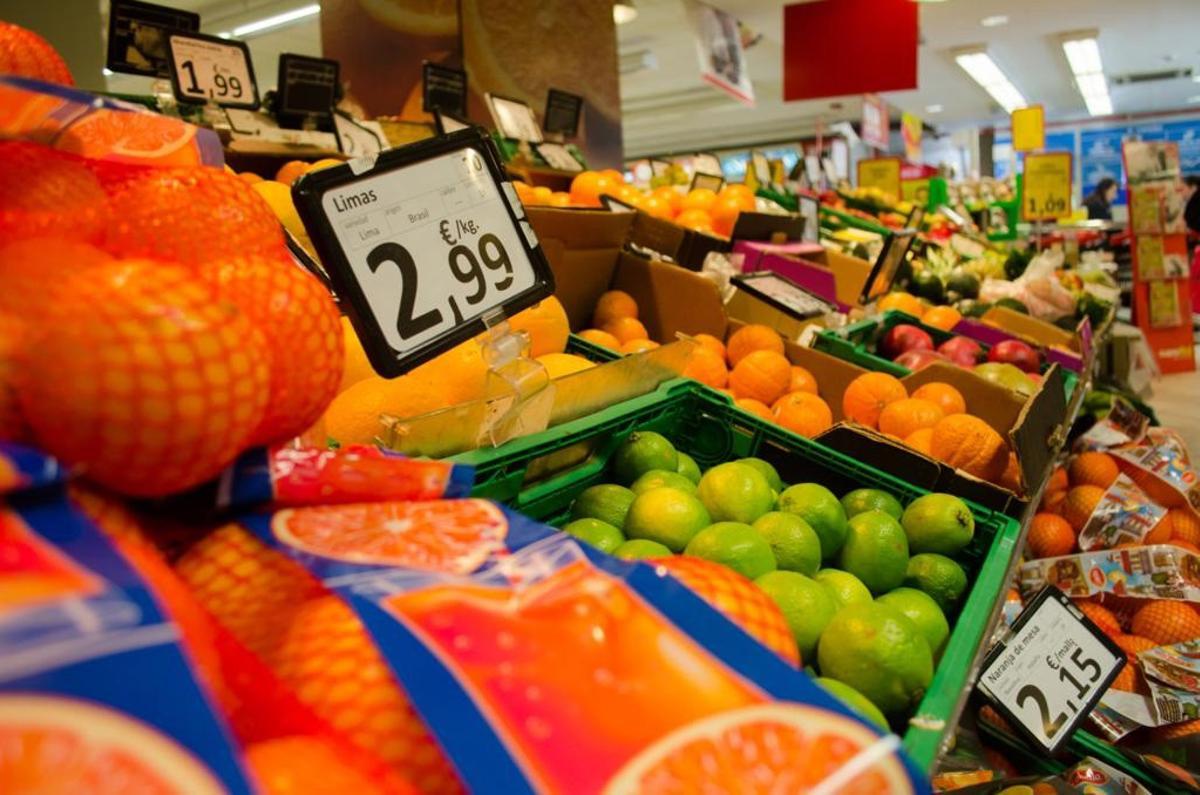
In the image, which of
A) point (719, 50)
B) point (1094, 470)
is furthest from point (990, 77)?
point (1094, 470)

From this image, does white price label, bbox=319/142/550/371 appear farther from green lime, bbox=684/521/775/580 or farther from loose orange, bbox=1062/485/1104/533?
loose orange, bbox=1062/485/1104/533

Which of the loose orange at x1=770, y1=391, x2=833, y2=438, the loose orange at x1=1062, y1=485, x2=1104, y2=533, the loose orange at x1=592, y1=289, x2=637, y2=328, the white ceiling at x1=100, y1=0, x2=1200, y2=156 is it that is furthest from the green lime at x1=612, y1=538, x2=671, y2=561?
the white ceiling at x1=100, y1=0, x2=1200, y2=156

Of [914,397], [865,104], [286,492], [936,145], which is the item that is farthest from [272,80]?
[936,145]

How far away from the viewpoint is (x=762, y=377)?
2051 millimetres

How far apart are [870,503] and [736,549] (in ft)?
1.53

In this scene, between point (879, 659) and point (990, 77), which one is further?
point (990, 77)

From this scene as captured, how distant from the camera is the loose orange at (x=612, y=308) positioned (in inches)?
94.7

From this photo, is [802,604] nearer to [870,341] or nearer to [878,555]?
[878,555]

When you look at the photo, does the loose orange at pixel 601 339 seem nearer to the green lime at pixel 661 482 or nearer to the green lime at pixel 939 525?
the green lime at pixel 661 482

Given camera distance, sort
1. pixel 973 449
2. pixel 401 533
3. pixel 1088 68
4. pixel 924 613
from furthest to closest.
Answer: pixel 1088 68 → pixel 973 449 → pixel 924 613 → pixel 401 533

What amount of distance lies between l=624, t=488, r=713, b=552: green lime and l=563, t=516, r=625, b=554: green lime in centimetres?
3

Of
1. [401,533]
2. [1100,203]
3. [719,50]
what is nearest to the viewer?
[401,533]

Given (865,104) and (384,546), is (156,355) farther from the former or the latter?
(865,104)

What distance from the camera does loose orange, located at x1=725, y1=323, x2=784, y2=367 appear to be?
2.22 meters
